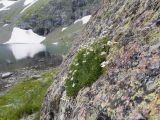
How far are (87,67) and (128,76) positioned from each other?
2.73 m

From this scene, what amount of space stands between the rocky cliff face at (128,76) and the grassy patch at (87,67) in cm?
28

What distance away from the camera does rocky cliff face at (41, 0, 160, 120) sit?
9727 mm

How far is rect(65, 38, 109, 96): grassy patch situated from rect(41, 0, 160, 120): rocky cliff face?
0.92 feet

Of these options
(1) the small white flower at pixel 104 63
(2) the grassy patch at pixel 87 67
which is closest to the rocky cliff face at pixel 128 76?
(1) the small white flower at pixel 104 63

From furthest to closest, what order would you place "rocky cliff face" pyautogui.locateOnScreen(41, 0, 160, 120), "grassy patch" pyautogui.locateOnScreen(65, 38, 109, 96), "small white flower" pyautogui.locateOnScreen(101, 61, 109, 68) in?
"grassy patch" pyautogui.locateOnScreen(65, 38, 109, 96) < "small white flower" pyautogui.locateOnScreen(101, 61, 109, 68) < "rocky cliff face" pyautogui.locateOnScreen(41, 0, 160, 120)

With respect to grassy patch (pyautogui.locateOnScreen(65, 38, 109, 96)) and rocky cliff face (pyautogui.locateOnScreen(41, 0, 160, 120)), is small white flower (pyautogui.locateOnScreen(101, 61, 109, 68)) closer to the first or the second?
rocky cliff face (pyautogui.locateOnScreen(41, 0, 160, 120))

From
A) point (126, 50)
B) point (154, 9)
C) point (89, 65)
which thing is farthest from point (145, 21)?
point (89, 65)

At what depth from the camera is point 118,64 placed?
478 inches

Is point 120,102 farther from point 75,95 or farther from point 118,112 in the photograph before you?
point 75,95

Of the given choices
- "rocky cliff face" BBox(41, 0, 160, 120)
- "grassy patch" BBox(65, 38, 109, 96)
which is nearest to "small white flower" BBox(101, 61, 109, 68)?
"rocky cliff face" BBox(41, 0, 160, 120)

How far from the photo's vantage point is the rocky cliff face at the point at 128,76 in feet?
31.9

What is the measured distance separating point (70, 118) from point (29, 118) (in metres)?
12.5

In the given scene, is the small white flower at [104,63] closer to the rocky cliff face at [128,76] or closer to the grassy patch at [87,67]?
the rocky cliff face at [128,76]

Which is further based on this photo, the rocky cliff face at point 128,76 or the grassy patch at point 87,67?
the grassy patch at point 87,67
